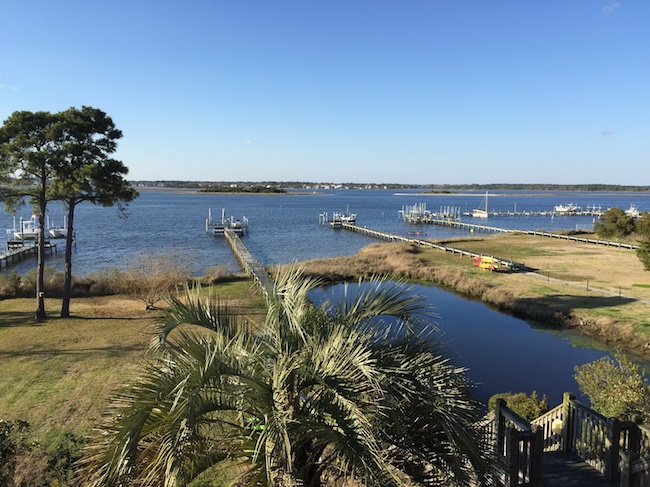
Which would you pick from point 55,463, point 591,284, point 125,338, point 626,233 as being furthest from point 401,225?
point 55,463

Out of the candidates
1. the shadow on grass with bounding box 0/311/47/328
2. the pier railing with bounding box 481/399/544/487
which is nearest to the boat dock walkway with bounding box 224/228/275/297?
the shadow on grass with bounding box 0/311/47/328

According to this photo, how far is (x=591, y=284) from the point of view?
103ft

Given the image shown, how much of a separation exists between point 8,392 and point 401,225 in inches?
3375

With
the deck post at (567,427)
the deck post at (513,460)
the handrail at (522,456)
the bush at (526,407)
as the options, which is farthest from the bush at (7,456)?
the bush at (526,407)

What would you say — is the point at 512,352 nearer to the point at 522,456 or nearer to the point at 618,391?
the point at 618,391

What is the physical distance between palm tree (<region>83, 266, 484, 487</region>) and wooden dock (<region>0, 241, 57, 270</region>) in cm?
4871

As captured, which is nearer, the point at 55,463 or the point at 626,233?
the point at 55,463

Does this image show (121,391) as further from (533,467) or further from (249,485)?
(533,467)

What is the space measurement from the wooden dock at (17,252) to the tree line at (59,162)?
2920 centimetres

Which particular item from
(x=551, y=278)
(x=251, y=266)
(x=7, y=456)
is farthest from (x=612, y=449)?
(x=251, y=266)

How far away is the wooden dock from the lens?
46.0 metres

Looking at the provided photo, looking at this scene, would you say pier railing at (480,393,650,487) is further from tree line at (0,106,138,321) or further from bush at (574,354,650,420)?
tree line at (0,106,138,321)

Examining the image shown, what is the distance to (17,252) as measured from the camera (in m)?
49.7

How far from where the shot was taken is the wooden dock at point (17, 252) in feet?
151
